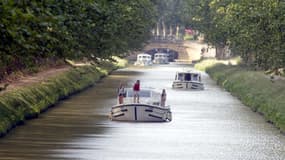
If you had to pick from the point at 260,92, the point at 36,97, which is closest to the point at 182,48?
the point at 260,92

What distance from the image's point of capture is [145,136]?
44031 mm

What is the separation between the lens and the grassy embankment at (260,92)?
163 feet

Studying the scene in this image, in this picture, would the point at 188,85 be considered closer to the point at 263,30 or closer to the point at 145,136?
the point at 263,30

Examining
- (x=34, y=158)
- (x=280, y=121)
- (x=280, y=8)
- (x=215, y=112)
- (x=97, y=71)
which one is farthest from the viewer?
(x=97, y=71)

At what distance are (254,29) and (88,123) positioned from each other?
Answer: 11.6m

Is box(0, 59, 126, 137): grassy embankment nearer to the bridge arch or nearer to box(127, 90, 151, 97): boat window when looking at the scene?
box(127, 90, 151, 97): boat window

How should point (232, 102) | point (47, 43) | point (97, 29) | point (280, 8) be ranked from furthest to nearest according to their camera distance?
point (232, 102), point (280, 8), point (97, 29), point (47, 43)

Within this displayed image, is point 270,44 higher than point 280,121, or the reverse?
point 270,44

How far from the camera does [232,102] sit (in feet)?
222

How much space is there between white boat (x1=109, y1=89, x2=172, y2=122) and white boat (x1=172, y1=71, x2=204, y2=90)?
3170 cm

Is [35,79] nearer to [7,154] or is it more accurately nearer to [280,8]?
[280,8]

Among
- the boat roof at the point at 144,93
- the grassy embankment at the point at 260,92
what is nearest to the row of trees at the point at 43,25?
the boat roof at the point at 144,93

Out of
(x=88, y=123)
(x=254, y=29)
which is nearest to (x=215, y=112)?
(x=254, y=29)

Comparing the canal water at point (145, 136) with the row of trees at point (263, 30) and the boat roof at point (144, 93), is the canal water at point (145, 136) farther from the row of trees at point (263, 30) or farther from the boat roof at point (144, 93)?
the row of trees at point (263, 30)
